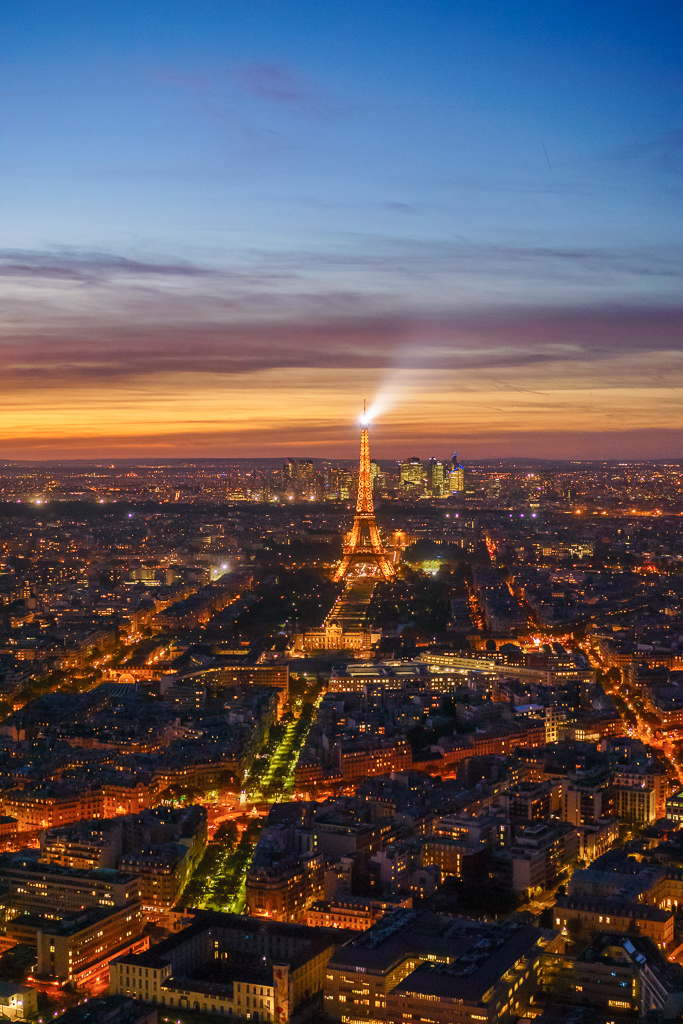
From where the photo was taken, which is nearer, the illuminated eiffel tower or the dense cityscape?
the dense cityscape

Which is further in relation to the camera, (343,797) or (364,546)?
(364,546)

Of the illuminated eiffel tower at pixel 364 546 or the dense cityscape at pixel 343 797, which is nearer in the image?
the dense cityscape at pixel 343 797

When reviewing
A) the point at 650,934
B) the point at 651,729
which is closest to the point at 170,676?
the point at 651,729

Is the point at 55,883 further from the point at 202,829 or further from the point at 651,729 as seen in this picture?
the point at 651,729

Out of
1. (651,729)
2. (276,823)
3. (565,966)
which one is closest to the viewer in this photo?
(565,966)
